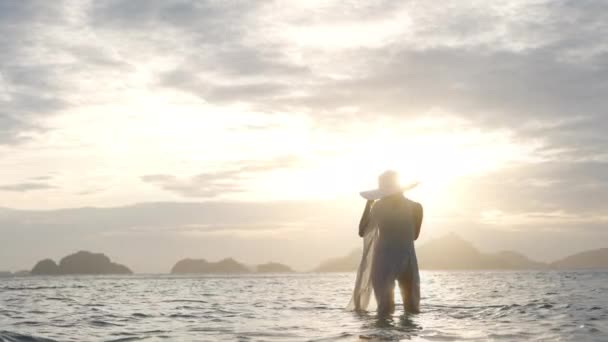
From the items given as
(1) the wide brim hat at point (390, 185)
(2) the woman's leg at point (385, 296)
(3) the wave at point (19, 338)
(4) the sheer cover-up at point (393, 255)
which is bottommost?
(3) the wave at point (19, 338)

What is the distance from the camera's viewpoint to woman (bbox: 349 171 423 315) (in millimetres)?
14508

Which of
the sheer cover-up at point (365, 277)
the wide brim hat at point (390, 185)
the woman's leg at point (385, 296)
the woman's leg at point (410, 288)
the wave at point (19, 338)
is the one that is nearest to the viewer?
the wave at point (19, 338)

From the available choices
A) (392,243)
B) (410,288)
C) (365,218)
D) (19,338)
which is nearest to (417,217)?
(392,243)

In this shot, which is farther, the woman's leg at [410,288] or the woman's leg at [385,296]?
the woman's leg at [410,288]

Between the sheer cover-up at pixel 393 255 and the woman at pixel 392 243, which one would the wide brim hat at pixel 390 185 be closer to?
the woman at pixel 392 243

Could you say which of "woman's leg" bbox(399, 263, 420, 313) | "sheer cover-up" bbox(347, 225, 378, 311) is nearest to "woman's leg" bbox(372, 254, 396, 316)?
"woman's leg" bbox(399, 263, 420, 313)

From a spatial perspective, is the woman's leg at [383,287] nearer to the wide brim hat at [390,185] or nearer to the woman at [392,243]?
the woman at [392,243]

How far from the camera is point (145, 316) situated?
16453 millimetres

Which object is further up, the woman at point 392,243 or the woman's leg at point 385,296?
the woman at point 392,243

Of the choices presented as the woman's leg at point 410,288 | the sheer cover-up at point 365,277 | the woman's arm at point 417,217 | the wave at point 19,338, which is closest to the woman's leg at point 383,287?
the woman's leg at point 410,288

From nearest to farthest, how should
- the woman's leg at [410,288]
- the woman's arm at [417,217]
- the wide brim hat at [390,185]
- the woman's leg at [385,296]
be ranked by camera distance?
the woman's leg at [385,296]
the wide brim hat at [390,185]
the woman's leg at [410,288]
the woman's arm at [417,217]

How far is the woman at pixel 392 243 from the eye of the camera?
47.6 ft

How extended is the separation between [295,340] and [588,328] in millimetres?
5410

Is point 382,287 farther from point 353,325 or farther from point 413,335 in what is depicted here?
point 413,335
